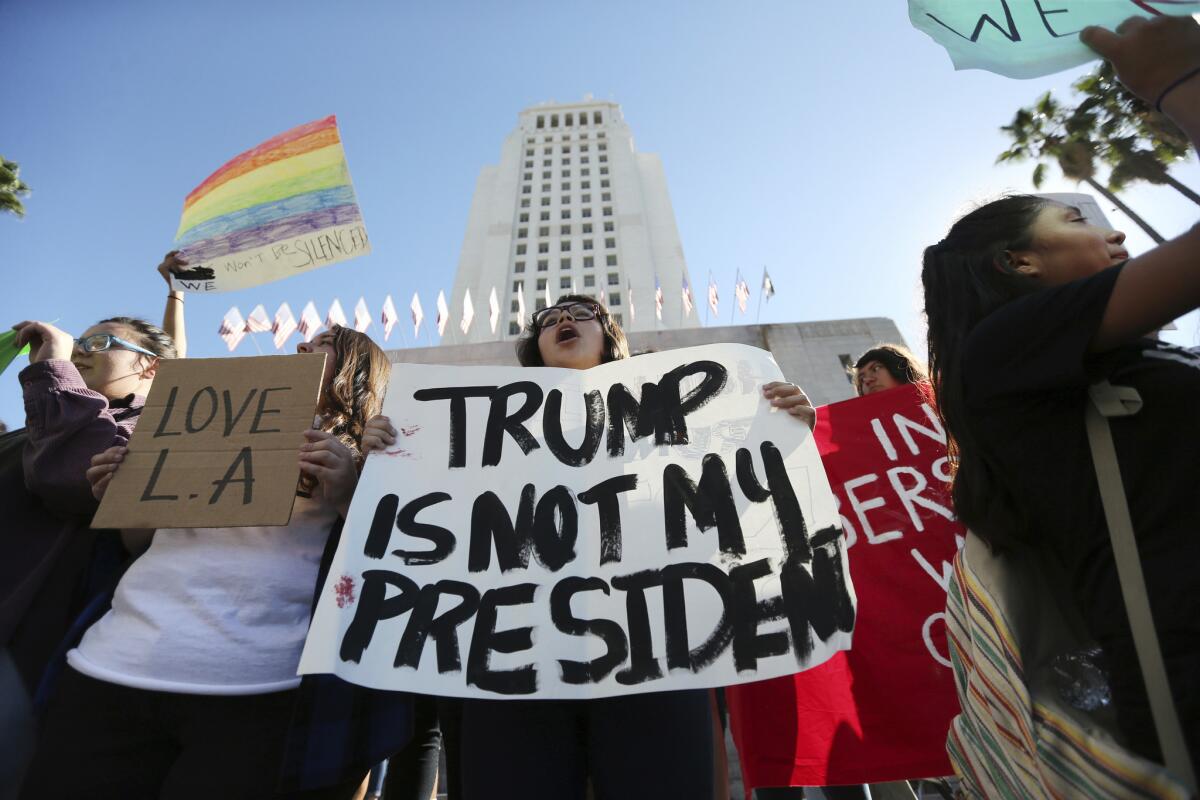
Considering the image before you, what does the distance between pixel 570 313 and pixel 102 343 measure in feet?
6.24

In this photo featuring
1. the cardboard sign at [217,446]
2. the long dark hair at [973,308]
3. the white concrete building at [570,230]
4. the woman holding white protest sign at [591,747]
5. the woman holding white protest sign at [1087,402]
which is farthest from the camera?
the white concrete building at [570,230]

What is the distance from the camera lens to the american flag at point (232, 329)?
10.3 meters

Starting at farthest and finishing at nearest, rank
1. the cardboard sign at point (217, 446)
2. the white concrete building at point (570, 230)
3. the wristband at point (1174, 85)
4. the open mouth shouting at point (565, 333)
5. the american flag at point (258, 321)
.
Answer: the white concrete building at point (570, 230), the american flag at point (258, 321), the open mouth shouting at point (565, 333), the cardboard sign at point (217, 446), the wristband at point (1174, 85)

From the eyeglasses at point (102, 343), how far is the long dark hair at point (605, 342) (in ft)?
5.15

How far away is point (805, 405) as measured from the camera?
1.89 m

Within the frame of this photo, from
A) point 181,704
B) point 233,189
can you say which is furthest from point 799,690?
point 233,189

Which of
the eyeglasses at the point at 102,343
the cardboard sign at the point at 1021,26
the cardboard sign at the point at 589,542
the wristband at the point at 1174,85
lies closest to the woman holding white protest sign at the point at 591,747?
the cardboard sign at the point at 589,542

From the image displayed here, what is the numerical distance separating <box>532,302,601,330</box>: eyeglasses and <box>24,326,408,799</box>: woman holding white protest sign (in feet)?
3.55

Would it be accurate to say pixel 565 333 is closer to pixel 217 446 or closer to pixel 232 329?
pixel 217 446

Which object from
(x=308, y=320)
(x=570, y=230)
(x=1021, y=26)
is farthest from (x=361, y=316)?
(x=570, y=230)

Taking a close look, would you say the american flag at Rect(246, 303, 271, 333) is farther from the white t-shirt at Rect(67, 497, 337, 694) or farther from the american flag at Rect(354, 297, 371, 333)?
the white t-shirt at Rect(67, 497, 337, 694)

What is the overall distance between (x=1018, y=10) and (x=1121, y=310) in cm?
106

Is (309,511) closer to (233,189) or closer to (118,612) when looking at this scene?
(118,612)

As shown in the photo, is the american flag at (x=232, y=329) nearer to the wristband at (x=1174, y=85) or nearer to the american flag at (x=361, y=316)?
the american flag at (x=361, y=316)
